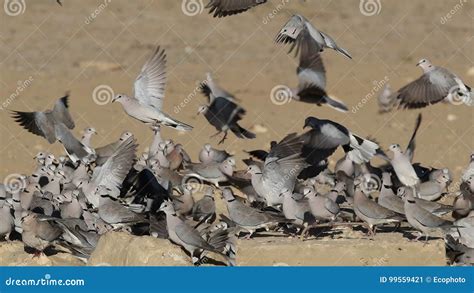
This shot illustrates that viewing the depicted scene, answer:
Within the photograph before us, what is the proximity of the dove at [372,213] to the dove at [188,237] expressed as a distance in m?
1.16

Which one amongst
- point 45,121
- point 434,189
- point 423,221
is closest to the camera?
point 423,221

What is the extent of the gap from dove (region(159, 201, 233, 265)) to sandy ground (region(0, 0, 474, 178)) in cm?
562

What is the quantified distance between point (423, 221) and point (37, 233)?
10.1ft

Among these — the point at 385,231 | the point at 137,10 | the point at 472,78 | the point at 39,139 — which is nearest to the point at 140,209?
the point at 385,231

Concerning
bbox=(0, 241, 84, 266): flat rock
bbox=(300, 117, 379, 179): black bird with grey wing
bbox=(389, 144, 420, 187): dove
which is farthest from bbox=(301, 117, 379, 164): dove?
bbox=(0, 241, 84, 266): flat rock

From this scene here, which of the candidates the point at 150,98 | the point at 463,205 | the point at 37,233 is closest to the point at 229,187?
the point at 150,98

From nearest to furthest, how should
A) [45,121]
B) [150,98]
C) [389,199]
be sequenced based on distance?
[389,199]
[150,98]
[45,121]

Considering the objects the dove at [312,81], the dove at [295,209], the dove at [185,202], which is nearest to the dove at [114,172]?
the dove at [185,202]

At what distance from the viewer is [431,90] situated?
14398 mm

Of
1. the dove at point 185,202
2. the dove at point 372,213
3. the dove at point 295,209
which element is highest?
the dove at point 372,213

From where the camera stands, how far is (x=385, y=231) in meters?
12.2

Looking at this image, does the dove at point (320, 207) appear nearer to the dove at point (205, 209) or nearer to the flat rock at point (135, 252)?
the dove at point (205, 209)

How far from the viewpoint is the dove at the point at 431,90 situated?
14312 millimetres

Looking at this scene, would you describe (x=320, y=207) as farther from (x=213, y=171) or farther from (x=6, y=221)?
(x=213, y=171)
